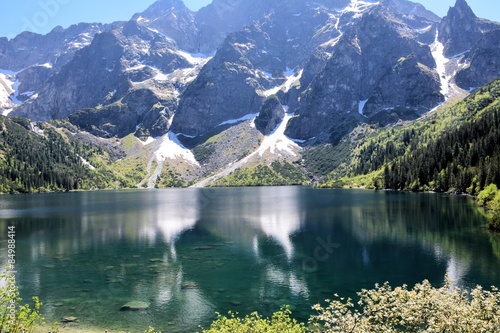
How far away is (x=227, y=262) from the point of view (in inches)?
2488

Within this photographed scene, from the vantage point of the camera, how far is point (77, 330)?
118 ft

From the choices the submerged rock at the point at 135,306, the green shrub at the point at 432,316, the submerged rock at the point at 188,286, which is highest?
the green shrub at the point at 432,316

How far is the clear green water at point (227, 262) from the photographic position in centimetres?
4312

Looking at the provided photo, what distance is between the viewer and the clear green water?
4312cm

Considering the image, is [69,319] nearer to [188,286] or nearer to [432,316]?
[188,286]

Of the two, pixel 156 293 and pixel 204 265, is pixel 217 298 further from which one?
pixel 204 265

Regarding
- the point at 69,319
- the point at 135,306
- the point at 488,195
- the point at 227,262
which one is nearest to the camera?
the point at 69,319

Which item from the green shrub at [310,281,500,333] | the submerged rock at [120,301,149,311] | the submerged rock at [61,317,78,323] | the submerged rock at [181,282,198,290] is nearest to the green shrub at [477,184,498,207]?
the submerged rock at [181,282,198,290]

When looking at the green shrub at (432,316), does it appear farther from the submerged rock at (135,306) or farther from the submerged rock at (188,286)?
the submerged rock at (188,286)

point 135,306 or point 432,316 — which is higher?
point 432,316

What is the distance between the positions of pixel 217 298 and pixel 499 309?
107ft

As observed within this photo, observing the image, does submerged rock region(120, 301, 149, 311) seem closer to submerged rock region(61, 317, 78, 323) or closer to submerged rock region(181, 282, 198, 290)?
submerged rock region(61, 317, 78, 323)

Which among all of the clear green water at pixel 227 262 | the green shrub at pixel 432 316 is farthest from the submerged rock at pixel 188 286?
the green shrub at pixel 432 316

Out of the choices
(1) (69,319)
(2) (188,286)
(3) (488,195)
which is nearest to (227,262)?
(2) (188,286)
